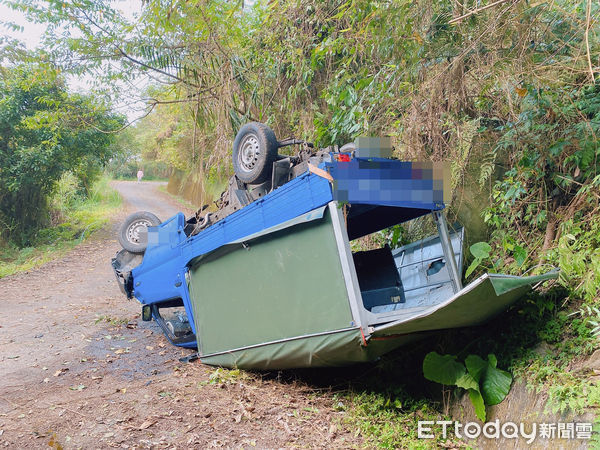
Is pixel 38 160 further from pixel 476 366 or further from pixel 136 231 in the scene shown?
pixel 476 366

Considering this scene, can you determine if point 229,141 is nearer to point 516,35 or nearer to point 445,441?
point 516,35

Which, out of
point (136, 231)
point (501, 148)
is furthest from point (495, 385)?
point (136, 231)

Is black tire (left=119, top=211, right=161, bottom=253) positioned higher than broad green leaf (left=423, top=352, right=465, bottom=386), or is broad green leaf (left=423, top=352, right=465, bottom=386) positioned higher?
black tire (left=119, top=211, right=161, bottom=253)

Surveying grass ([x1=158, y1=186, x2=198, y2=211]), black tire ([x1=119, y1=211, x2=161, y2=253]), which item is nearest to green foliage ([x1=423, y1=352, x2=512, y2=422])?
black tire ([x1=119, y1=211, x2=161, y2=253])

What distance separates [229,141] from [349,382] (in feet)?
16.2

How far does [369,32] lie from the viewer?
500 centimetres

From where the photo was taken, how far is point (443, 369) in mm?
3605

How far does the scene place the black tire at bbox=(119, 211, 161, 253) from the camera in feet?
20.3

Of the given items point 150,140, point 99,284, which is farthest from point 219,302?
point 150,140

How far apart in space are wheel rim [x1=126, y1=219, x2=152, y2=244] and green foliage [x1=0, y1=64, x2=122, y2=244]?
6.01 meters

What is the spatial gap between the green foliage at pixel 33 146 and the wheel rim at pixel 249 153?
8.23 meters

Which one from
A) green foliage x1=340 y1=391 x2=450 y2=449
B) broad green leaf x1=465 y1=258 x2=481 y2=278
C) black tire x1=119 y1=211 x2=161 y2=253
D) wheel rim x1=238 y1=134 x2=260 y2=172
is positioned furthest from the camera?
black tire x1=119 y1=211 x2=161 y2=253

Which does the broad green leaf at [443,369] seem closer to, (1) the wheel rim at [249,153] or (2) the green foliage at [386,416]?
(2) the green foliage at [386,416]

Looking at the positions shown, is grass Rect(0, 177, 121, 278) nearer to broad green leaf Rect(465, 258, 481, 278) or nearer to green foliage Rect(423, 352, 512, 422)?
green foliage Rect(423, 352, 512, 422)
